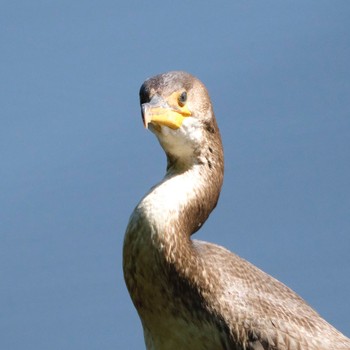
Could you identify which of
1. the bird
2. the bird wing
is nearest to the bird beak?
the bird

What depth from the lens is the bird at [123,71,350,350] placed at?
4.56 metres

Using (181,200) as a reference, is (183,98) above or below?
above

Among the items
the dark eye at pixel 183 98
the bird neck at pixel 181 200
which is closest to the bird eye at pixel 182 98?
the dark eye at pixel 183 98

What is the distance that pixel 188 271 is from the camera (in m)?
4.60

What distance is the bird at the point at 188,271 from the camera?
456 centimetres

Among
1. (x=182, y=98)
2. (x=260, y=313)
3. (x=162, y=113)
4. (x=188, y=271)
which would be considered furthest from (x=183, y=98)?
(x=260, y=313)

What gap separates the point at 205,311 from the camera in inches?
180

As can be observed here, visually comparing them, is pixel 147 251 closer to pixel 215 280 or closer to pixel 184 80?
pixel 215 280

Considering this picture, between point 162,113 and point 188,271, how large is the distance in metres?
0.52

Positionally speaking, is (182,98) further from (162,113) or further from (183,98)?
(162,113)

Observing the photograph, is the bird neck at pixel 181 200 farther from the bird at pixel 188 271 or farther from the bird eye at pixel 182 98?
the bird eye at pixel 182 98

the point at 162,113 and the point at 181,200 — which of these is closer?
the point at 162,113

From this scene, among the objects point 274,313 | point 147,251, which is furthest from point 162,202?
point 274,313

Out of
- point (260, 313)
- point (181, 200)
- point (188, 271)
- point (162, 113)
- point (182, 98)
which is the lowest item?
point (260, 313)
